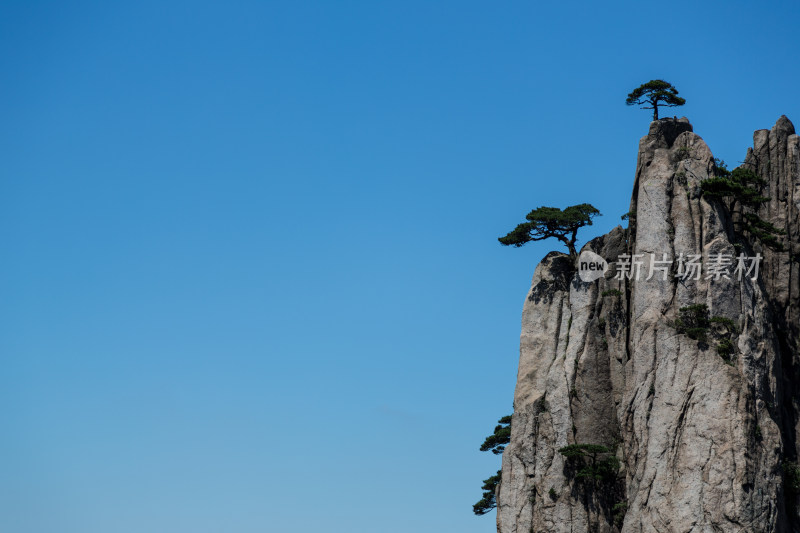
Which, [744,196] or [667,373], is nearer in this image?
[667,373]

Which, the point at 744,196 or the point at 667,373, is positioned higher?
the point at 744,196

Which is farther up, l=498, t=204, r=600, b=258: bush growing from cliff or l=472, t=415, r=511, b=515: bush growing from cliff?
l=498, t=204, r=600, b=258: bush growing from cliff

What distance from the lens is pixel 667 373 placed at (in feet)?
242

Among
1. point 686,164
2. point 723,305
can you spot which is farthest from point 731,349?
point 686,164

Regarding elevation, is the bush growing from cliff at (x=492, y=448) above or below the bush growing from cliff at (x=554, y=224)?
below

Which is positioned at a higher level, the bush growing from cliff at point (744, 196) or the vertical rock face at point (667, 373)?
the bush growing from cliff at point (744, 196)

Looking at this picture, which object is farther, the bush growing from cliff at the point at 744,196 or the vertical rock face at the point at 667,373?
the bush growing from cliff at the point at 744,196

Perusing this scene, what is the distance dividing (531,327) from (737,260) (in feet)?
51.3

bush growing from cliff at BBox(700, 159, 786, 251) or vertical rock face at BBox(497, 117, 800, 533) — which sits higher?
bush growing from cliff at BBox(700, 159, 786, 251)

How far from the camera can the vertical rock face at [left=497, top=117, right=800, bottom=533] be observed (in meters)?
70.1

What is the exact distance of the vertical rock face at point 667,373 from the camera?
70125 millimetres

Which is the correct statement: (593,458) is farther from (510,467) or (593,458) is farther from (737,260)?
(737,260)

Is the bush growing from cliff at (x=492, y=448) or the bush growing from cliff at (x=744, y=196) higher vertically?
the bush growing from cliff at (x=744, y=196)

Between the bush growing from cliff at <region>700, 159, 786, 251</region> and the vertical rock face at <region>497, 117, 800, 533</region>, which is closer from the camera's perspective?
the vertical rock face at <region>497, 117, 800, 533</region>
